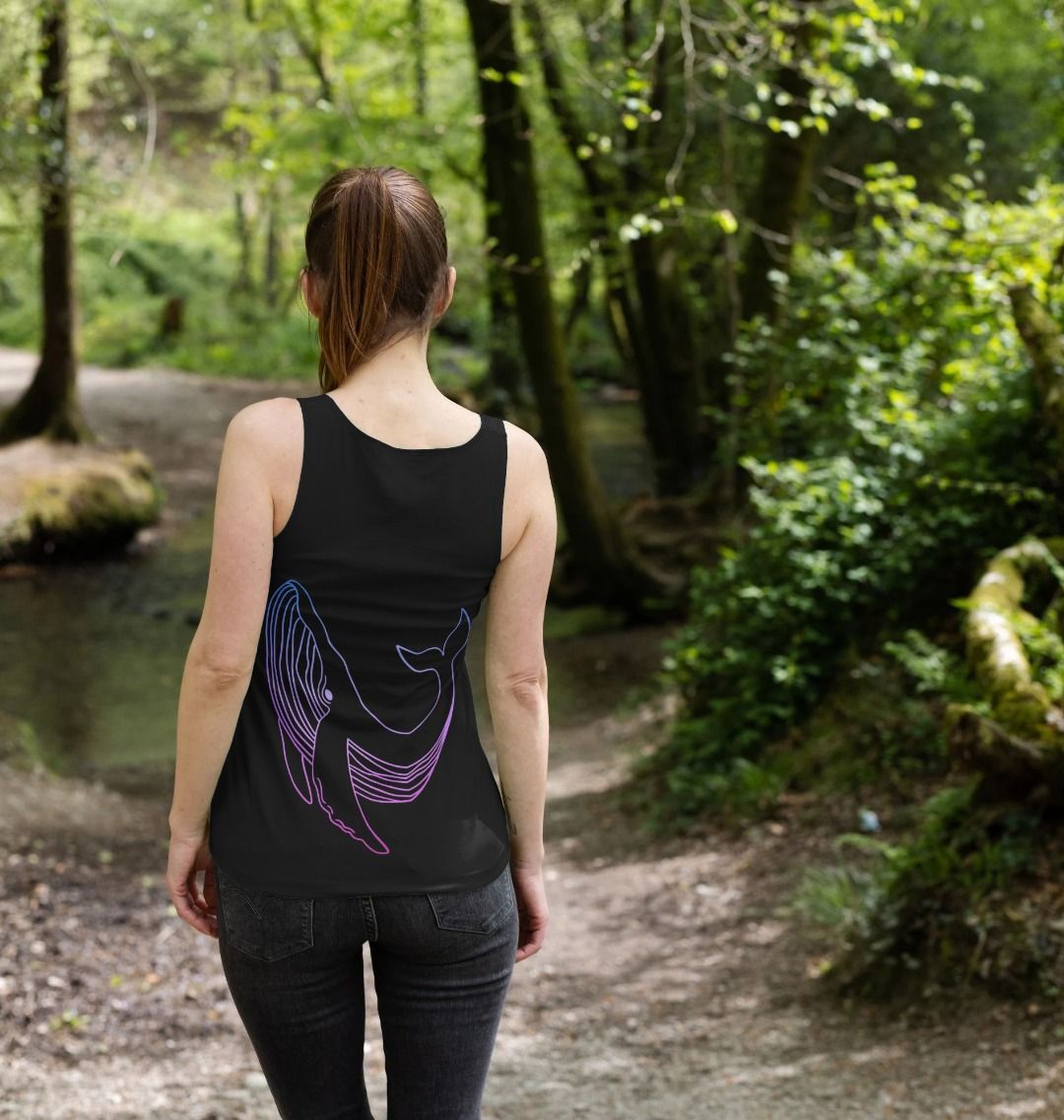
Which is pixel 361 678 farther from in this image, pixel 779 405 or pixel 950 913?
pixel 779 405

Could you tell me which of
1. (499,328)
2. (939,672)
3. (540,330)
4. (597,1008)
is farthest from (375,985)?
(499,328)

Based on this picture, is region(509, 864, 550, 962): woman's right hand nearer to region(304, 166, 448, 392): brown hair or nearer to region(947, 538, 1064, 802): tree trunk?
region(304, 166, 448, 392): brown hair

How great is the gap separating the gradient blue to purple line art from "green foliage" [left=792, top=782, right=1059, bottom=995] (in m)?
2.56

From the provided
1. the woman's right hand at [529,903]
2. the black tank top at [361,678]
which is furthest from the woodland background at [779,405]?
the black tank top at [361,678]

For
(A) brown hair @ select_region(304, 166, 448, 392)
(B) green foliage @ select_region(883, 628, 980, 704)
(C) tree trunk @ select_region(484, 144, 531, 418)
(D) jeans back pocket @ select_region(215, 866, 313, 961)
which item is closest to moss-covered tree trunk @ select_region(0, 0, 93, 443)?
(C) tree trunk @ select_region(484, 144, 531, 418)

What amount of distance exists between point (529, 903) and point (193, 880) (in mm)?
543

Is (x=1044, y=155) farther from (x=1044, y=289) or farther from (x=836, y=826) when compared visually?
(x=836, y=826)

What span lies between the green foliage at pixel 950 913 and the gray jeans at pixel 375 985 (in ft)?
7.54

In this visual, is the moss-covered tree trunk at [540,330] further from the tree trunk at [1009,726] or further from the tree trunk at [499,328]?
the tree trunk at [1009,726]

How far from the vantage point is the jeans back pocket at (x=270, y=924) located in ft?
6.28

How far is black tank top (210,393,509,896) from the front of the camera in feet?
6.26

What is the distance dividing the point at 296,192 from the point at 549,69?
24.0 ft

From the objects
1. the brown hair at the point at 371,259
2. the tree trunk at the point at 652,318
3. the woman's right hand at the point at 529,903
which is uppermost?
the brown hair at the point at 371,259

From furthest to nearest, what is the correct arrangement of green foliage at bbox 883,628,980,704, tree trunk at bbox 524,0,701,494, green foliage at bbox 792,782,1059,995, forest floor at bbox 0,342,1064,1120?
tree trunk at bbox 524,0,701,494, green foliage at bbox 883,628,980,704, green foliage at bbox 792,782,1059,995, forest floor at bbox 0,342,1064,1120
